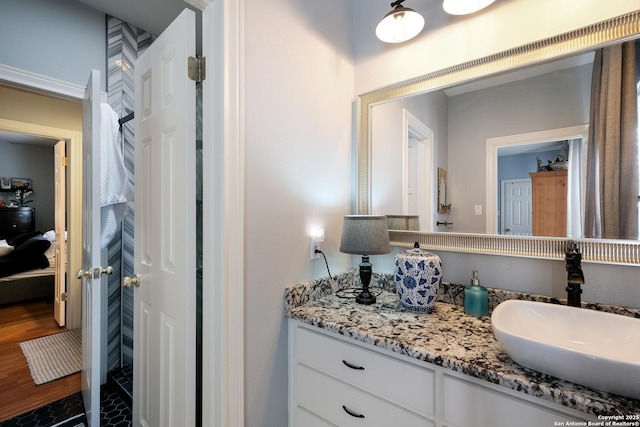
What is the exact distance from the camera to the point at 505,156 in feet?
3.88

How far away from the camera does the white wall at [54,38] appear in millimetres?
1718

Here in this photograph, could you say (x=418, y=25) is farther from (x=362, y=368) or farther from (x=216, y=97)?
(x=362, y=368)

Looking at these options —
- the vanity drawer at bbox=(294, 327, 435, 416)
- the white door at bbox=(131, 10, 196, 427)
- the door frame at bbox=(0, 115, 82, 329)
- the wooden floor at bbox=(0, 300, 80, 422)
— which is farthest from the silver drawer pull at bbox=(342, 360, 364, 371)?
the door frame at bbox=(0, 115, 82, 329)

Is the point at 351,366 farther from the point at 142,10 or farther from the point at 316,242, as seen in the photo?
the point at 142,10

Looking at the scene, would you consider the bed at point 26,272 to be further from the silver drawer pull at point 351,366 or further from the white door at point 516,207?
the white door at point 516,207

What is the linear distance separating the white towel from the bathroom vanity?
1.30 meters

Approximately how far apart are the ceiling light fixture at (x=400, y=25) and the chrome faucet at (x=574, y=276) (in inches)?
44.8

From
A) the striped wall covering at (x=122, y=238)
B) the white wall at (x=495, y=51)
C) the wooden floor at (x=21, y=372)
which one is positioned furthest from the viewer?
the striped wall covering at (x=122, y=238)

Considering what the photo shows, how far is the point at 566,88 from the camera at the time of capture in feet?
3.43

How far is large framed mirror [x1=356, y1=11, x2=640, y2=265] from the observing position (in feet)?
3.34

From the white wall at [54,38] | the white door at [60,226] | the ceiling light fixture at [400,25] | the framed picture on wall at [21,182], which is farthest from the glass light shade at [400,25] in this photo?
the framed picture on wall at [21,182]

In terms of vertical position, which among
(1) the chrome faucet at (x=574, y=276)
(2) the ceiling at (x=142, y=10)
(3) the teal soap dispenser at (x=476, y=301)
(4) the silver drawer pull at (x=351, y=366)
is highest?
(2) the ceiling at (x=142, y=10)

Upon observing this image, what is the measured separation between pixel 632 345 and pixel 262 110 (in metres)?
1.41

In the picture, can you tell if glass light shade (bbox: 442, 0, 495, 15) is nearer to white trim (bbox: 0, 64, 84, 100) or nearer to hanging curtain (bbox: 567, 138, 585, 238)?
hanging curtain (bbox: 567, 138, 585, 238)
